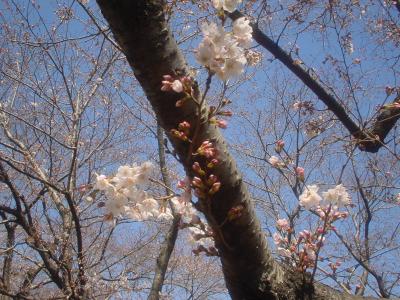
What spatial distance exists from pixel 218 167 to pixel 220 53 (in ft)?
1.35

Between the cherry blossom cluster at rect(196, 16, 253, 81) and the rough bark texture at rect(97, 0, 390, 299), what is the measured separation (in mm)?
88

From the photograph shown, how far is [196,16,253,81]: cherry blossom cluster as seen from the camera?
3.96ft

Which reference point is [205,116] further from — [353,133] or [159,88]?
[353,133]

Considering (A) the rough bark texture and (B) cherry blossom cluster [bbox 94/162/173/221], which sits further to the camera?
(B) cherry blossom cluster [bbox 94/162/173/221]

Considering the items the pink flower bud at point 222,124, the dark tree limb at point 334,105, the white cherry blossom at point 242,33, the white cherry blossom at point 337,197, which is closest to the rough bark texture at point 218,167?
the pink flower bud at point 222,124

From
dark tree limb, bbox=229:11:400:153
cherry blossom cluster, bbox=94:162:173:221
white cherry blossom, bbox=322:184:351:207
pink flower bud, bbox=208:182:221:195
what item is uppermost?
dark tree limb, bbox=229:11:400:153

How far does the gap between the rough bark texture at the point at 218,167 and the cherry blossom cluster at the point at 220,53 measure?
0.29ft

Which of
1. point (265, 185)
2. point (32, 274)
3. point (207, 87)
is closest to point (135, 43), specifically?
point (207, 87)

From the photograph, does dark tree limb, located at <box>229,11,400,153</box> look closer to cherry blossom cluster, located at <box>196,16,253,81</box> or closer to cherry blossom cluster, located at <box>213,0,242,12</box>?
cherry blossom cluster, located at <box>213,0,242,12</box>

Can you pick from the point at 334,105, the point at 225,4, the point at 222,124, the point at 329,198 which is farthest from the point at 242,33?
the point at 334,105

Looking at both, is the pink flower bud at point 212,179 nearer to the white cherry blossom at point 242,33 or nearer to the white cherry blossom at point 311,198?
the white cherry blossom at point 242,33

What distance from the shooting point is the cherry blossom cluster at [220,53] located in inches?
47.5

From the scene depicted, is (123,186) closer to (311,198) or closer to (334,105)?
(311,198)

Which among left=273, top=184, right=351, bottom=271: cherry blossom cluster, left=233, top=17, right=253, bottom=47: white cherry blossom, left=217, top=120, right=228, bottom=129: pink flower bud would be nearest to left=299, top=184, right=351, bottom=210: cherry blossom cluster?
left=273, top=184, right=351, bottom=271: cherry blossom cluster
